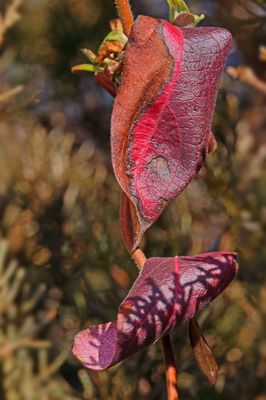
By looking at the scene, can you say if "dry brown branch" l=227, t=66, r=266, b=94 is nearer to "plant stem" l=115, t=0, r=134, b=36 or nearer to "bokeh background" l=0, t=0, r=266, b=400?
"bokeh background" l=0, t=0, r=266, b=400

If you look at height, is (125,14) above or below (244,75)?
above

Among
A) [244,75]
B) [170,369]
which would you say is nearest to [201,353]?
[170,369]

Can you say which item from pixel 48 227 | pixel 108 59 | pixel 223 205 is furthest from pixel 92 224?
pixel 108 59

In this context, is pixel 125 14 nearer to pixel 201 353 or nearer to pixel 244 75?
pixel 201 353

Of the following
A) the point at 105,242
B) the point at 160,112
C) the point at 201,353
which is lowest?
the point at 105,242

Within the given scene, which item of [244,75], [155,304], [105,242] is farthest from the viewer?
[105,242]

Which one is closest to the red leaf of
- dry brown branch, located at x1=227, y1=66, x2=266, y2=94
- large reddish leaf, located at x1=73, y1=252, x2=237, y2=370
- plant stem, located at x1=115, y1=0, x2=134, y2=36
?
large reddish leaf, located at x1=73, y1=252, x2=237, y2=370

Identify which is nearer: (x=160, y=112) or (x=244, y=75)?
(x=160, y=112)
